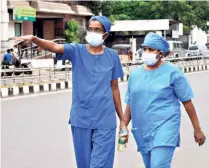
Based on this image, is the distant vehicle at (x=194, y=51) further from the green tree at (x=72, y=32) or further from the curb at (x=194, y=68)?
the green tree at (x=72, y=32)

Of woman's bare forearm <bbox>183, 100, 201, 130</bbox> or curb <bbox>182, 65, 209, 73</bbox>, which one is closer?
woman's bare forearm <bbox>183, 100, 201, 130</bbox>

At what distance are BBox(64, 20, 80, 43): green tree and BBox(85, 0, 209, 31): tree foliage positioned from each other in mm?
8183

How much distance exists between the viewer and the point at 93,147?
4.61 meters

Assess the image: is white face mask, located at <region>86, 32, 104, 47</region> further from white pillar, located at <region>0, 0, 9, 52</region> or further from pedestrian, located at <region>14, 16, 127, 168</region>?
white pillar, located at <region>0, 0, 9, 52</region>

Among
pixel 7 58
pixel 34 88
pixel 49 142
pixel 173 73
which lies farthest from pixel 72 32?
pixel 173 73

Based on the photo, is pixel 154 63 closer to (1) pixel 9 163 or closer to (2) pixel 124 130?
(2) pixel 124 130

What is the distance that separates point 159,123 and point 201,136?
0.45 metres

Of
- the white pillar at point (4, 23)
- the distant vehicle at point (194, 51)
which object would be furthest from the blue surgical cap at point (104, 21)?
the distant vehicle at point (194, 51)

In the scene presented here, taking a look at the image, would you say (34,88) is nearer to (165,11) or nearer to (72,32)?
(72,32)

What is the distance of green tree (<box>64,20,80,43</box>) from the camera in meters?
36.1

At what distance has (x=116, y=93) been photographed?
4820 millimetres

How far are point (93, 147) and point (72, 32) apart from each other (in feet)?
106

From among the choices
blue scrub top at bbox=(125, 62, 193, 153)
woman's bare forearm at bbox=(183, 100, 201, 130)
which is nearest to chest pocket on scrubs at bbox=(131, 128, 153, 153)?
blue scrub top at bbox=(125, 62, 193, 153)

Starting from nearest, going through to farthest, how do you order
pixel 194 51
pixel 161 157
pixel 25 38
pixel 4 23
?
1. pixel 25 38
2. pixel 161 157
3. pixel 4 23
4. pixel 194 51
